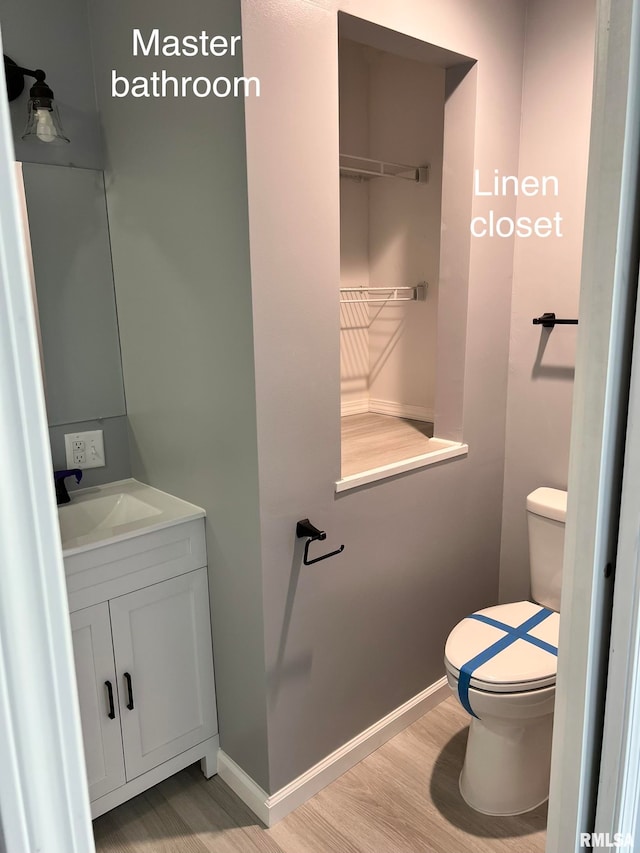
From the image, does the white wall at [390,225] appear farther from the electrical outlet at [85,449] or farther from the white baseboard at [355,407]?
the electrical outlet at [85,449]

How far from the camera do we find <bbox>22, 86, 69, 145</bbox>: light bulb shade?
68.1 inches

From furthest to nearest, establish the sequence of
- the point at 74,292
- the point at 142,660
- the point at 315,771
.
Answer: the point at 74,292
the point at 315,771
the point at 142,660

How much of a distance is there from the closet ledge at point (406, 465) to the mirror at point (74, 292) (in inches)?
34.3

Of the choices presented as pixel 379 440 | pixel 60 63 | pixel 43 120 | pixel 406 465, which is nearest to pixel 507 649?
pixel 406 465

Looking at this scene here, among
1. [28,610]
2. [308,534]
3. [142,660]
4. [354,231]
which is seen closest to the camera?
[28,610]

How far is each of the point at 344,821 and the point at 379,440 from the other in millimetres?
1193

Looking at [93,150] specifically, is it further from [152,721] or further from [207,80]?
[152,721]

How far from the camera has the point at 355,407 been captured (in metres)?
2.77

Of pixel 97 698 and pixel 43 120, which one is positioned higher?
pixel 43 120

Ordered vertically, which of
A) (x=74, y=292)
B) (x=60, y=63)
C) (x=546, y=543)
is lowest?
(x=546, y=543)

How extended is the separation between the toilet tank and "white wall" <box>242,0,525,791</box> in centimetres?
25

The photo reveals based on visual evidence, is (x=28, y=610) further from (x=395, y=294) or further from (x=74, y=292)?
(x=395, y=294)

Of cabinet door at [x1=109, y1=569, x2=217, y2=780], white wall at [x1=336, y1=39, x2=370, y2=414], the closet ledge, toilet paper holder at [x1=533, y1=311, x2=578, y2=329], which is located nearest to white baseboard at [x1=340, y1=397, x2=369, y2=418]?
white wall at [x1=336, y1=39, x2=370, y2=414]

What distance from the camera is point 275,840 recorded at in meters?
1.77
